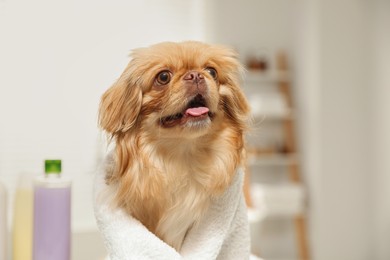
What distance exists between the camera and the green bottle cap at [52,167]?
3.70 ft

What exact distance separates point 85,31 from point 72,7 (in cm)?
14

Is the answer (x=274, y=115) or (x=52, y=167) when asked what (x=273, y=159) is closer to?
(x=274, y=115)

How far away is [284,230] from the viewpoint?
3.92 m

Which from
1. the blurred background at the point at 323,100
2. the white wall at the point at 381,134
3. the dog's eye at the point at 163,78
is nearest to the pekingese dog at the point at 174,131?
the dog's eye at the point at 163,78

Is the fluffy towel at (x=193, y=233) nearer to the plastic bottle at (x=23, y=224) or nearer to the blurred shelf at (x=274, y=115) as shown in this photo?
the plastic bottle at (x=23, y=224)

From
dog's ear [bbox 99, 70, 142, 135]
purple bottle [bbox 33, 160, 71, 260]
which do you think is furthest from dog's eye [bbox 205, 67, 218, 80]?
purple bottle [bbox 33, 160, 71, 260]

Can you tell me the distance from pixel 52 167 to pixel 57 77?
111cm

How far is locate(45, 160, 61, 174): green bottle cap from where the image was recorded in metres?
1.13

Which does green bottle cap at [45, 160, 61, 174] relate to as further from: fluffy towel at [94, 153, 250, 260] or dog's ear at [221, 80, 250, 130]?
dog's ear at [221, 80, 250, 130]

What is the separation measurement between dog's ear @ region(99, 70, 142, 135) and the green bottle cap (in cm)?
19

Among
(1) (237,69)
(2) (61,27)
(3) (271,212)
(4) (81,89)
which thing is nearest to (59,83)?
(4) (81,89)

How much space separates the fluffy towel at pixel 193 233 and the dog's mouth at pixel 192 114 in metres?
0.17

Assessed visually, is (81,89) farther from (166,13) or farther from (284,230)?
(284,230)

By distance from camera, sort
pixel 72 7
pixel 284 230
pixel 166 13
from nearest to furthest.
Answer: pixel 72 7, pixel 166 13, pixel 284 230
